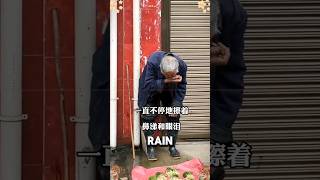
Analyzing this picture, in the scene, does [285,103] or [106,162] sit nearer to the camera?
[106,162]

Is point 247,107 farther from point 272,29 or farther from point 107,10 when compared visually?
point 107,10

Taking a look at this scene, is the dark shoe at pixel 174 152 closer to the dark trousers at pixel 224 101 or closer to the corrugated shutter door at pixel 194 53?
the corrugated shutter door at pixel 194 53

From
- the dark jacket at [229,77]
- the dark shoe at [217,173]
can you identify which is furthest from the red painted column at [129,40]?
the dark shoe at [217,173]

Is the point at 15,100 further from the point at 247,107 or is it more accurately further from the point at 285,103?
the point at 285,103

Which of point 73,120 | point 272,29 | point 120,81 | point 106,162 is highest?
point 272,29

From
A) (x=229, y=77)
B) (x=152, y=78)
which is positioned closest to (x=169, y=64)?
(x=152, y=78)

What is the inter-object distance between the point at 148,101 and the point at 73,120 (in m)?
0.39

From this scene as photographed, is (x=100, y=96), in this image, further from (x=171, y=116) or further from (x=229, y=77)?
(x=229, y=77)

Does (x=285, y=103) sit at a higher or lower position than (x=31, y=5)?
lower

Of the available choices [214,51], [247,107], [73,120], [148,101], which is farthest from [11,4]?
[247,107]

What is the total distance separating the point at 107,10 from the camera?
2.65m

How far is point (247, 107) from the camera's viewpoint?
2.85 m

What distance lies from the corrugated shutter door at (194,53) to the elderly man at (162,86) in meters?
0.04

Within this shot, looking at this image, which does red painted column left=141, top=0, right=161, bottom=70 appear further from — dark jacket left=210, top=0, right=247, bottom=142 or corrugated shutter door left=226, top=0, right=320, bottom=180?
corrugated shutter door left=226, top=0, right=320, bottom=180
